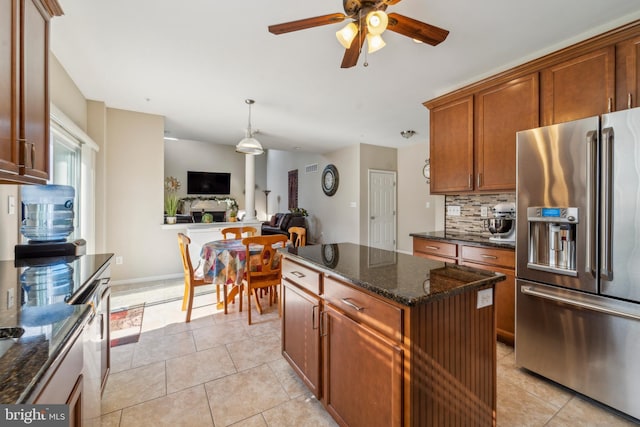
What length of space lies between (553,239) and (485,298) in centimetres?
100

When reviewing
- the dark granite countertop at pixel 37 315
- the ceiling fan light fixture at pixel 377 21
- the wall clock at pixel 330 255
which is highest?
the ceiling fan light fixture at pixel 377 21

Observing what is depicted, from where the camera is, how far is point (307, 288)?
64.2 inches

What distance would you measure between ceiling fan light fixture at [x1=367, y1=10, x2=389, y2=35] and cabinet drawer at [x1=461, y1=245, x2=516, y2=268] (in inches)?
75.7

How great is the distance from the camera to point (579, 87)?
2.11 m

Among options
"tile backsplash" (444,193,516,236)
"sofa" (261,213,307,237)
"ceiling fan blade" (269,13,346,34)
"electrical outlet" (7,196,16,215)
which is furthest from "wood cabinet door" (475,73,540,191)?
"sofa" (261,213,307,237)

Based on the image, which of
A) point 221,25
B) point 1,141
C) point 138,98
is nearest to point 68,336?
point 1,141

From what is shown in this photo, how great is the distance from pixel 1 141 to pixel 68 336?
0.91 meters

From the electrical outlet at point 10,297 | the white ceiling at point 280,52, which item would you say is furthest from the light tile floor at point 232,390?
the white ceiling at point 280,52

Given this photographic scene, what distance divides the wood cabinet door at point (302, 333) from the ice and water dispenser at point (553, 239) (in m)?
1.56

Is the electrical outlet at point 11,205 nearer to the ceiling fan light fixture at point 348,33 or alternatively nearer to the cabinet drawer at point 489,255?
the ceiling fan light fixture at point 348,33

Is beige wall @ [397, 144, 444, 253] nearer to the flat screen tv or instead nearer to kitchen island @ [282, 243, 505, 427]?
kitchen island @ [282, 243, 505, 427]

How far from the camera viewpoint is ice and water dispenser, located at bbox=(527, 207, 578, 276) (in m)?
1.73

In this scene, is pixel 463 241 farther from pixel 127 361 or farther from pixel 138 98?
pixel 138 98

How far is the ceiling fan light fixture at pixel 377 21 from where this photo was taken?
4.81 feet
